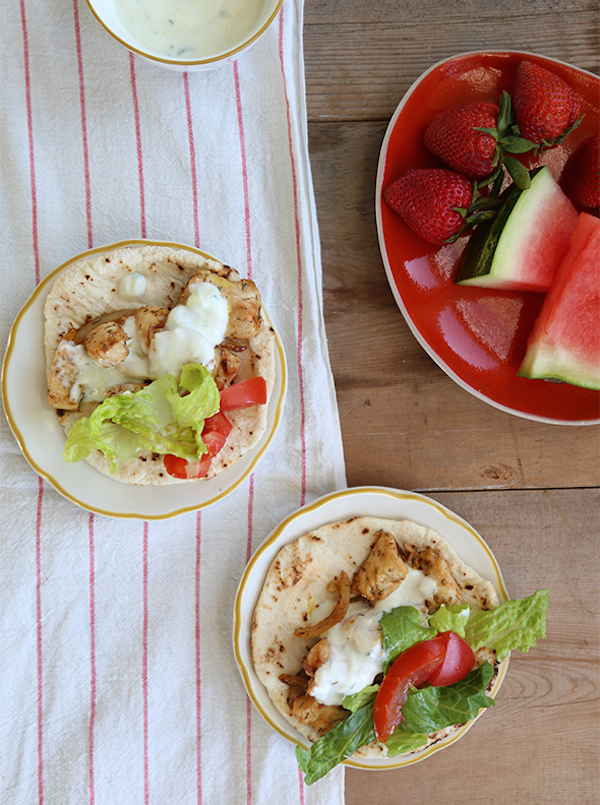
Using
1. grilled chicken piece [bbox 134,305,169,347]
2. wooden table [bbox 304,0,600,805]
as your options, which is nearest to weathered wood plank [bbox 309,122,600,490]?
wooden table [bbox 304,0,600,805]

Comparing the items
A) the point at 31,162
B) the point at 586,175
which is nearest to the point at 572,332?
the point at 586,175

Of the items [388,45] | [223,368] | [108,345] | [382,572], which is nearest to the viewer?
[108,345]

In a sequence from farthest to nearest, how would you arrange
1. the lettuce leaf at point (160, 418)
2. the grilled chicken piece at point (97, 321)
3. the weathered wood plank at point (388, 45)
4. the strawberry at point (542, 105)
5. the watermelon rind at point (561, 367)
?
the weathered wood plank at point (388, 45), the watermelon rind at point (561, 367), the strawberry at point (542, 105), the grilled chicken piece at point (97, 321), the lettuce leaf at point (160, 418)

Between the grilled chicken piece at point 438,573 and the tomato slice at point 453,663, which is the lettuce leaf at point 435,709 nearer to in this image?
the tomato slice at point 453,663

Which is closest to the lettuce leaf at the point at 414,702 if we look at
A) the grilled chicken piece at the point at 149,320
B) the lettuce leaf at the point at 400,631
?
the lettuce leaf at the point at 400,631

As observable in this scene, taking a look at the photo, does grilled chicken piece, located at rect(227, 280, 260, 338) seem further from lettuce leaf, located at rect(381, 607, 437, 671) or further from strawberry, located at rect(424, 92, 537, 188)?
lettuce leaf, located at rect(381, 607, 437, 671)

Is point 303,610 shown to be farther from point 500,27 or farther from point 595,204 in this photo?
point 500,27

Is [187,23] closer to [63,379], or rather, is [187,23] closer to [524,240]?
[63,379]
